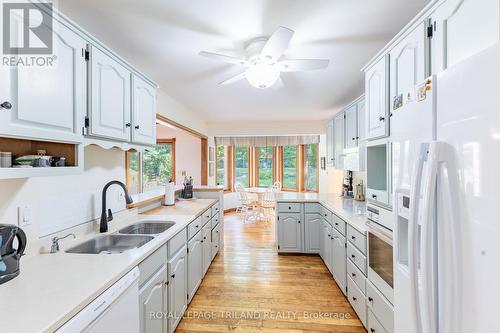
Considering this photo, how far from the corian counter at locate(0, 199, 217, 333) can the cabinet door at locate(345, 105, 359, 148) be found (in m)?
2.66

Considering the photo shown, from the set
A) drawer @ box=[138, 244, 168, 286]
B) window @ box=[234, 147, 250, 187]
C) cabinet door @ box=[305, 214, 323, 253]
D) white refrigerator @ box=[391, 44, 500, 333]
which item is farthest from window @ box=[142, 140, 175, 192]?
white refrigerator @ box=[391, 44, 500, 333]

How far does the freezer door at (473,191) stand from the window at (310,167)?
551cm

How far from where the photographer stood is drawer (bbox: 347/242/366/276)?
2004 mm

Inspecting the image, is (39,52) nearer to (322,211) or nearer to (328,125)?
(322,211)

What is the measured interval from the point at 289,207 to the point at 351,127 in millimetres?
1443

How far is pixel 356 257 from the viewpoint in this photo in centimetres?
215

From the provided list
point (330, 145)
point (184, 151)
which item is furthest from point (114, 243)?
point (184, 151)

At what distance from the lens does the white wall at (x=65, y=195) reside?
4.33 feet

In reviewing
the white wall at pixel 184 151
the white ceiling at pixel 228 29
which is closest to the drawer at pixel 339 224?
the white ceiling at pixel 228 29

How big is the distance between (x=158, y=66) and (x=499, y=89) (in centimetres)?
261

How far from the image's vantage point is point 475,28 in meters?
1.00

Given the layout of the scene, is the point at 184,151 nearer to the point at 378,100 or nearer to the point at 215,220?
the point at 215,220

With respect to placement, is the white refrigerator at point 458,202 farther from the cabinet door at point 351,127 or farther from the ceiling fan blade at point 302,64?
the cabinet door at point 351,127

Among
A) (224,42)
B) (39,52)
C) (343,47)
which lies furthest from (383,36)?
(39,52)
